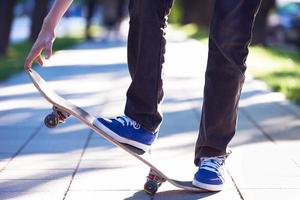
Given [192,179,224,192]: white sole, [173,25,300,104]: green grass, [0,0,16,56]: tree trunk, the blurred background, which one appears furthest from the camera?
[0,0,16,56]: tree trunk

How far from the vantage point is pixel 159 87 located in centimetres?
358

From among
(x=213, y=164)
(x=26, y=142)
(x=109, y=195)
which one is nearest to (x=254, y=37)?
(x=26, y=142)

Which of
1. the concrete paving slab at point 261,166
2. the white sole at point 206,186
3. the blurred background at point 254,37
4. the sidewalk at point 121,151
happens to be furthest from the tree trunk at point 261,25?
the white sole at point 206,186

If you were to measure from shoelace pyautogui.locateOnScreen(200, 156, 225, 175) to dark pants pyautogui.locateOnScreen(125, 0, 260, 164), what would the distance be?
87 mm

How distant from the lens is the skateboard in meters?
3.50

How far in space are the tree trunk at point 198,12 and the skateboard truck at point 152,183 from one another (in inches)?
1121

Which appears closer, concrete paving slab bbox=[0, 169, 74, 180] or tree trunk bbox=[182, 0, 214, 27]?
concrete paving slab bbox=[0, 169, 74, 180]

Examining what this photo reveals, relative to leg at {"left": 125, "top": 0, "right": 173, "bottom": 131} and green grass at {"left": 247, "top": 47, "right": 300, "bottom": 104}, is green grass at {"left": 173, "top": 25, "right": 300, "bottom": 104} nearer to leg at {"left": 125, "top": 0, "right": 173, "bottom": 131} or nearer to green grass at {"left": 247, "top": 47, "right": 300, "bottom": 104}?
green grass at {"left": 247, "top": 47, "right": 300, "bottom": 104}

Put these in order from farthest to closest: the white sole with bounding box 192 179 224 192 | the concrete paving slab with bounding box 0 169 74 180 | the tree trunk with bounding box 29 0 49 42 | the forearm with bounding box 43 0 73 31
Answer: the tree trunk with bounding box 29 0 49 42 < the concrete paving slab with bounding box 0 169 74 180 < the white sole with bounding box 192 179 224 192 < the forearm with bounding box 43 0 73 31

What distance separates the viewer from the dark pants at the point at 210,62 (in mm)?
3508

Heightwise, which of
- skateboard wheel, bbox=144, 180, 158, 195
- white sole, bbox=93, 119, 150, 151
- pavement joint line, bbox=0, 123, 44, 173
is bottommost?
pavement joint line, bbox=0, 123, 44, 173

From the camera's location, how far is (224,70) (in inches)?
142

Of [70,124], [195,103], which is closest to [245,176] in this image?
[70,124]

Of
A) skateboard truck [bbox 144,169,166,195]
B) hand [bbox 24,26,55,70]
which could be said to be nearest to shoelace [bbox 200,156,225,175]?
skateboard truck [bbox 144,169,166,195]
